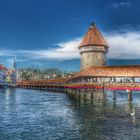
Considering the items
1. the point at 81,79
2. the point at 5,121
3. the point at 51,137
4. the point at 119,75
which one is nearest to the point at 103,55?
the point at 81,79

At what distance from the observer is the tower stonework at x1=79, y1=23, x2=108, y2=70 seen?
80875mm

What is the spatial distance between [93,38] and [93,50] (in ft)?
9.75

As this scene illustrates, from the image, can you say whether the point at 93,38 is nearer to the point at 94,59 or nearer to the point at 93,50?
the point at 93,50

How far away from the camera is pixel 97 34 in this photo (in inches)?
3263

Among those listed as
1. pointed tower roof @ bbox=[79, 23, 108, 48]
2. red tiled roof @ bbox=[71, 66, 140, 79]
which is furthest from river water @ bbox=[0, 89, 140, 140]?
pointed tower roof @ bbox=[79, 23, 108, 48]

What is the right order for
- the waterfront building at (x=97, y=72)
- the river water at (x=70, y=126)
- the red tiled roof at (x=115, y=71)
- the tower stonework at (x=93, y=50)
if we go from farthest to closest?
the tower stonework at (x=93, y=50), the red tiled roof at (x=115, y=71), the waterfront building at (x=97, y=72), the river water at (x=70, y=126)

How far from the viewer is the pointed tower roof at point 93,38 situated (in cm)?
8088

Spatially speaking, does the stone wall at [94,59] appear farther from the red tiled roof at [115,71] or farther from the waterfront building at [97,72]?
the red tiled roof at [115,71]

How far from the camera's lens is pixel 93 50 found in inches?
3184

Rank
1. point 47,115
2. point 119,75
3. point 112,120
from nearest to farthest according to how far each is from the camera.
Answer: point 112,120, point 47,115, point 119,75

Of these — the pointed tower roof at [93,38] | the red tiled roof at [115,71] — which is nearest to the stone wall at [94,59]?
the pointed tower roof at [93,38]

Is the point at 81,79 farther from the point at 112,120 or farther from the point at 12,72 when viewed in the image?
the point at 12,72

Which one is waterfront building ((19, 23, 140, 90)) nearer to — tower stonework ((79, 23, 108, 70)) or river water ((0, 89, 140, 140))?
tower stonework ((79, 23, 108, 70))

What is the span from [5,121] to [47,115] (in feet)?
17.2
